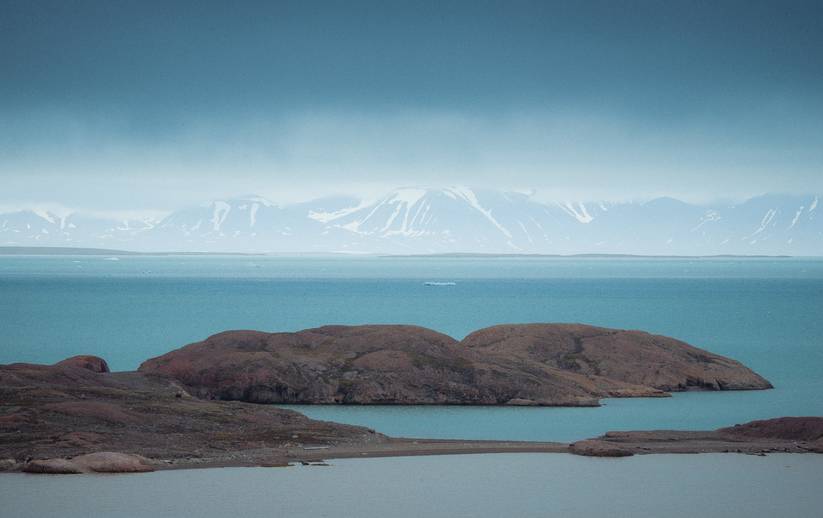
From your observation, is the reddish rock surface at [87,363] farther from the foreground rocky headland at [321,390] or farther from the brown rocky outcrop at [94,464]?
the brown rocky outcrop at [94,464]

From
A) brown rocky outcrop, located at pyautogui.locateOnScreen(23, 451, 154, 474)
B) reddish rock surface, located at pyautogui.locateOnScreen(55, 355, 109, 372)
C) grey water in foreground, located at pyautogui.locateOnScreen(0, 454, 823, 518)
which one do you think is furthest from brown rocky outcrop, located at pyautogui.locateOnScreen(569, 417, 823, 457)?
reddish rock surface, located at pyautogui.locateOnScreen(55, 355, 109, 372)

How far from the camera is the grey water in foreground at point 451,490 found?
2183cm

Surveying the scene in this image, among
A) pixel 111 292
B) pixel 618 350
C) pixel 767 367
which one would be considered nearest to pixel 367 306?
pixel 111 292

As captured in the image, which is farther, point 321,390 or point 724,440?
point 321,390

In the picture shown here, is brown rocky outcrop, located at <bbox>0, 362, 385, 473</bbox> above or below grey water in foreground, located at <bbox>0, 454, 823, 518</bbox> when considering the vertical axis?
above

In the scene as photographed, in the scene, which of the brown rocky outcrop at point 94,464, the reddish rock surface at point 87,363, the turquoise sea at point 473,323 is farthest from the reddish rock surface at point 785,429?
the reddish rock surface at point 87,363

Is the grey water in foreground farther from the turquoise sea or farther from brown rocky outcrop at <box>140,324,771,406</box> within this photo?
brown rocky outcrop at <box>140,324,771,406</box>

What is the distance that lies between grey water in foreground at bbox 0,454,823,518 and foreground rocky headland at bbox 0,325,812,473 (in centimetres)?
87

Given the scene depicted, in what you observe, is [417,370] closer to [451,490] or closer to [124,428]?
[124,428]

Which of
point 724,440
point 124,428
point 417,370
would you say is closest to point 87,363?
point 417,370

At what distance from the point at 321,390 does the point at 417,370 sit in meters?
2.65

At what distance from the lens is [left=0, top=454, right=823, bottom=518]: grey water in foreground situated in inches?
859

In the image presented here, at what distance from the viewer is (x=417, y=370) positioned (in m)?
37.0

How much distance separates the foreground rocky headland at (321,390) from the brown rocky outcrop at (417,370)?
5cm
